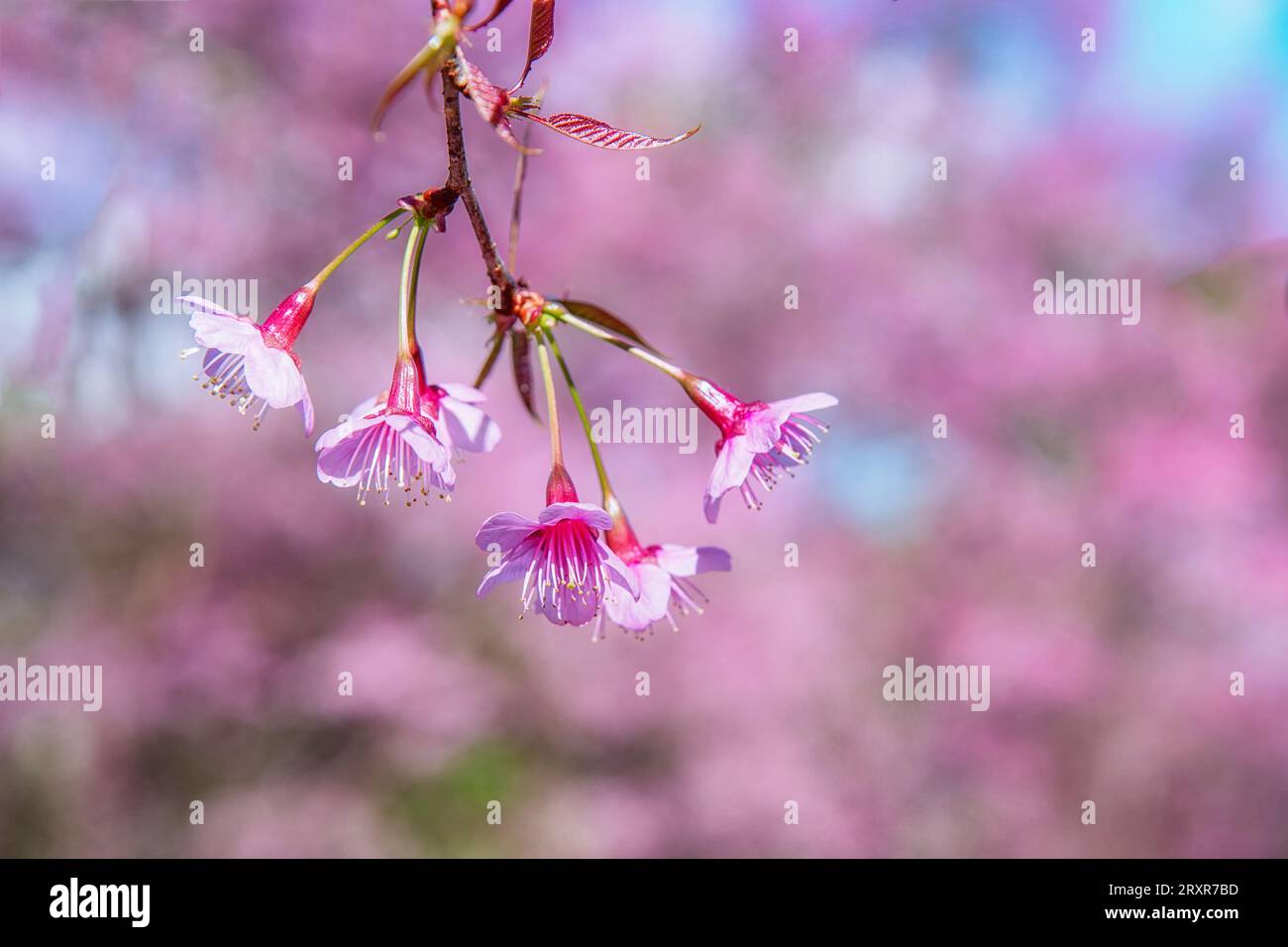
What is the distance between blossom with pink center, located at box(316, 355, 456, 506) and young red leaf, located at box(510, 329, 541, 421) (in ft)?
0.31

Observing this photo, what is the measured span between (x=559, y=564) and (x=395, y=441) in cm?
23

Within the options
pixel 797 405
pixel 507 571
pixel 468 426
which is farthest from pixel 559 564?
pixel 797 405

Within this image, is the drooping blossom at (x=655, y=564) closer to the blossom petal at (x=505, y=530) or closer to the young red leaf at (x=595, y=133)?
the blossom petal at (x=505, y=530)

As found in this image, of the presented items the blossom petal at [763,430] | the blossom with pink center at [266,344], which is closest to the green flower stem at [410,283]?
the blossom with pink center at [266,344]

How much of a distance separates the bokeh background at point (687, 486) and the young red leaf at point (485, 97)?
10.9ft

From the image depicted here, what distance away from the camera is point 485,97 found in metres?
0.67

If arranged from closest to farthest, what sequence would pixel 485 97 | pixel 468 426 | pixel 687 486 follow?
1. pixel 485 97
2. pixel 468 426
3. pixel 687 486

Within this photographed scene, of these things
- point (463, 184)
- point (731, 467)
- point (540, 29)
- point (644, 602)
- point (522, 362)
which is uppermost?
point (540, 29)

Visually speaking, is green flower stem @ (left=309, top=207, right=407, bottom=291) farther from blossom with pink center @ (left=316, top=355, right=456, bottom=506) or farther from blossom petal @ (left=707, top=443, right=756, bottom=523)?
blossom petal @ (left=707, top=443, right=756, bottom=523)

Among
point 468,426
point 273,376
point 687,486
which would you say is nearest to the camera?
point 273,376

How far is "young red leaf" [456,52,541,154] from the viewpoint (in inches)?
26.3

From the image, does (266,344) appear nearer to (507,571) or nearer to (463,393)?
(463,393)

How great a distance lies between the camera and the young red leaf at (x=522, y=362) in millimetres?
904

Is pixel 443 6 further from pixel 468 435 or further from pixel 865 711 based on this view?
pixel 865 711
